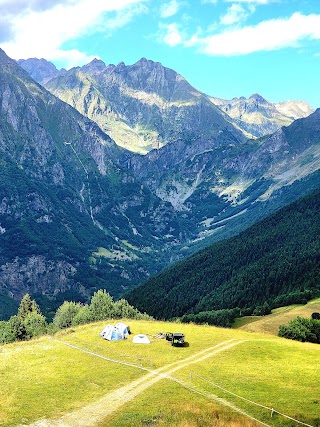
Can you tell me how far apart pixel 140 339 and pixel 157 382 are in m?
26.9

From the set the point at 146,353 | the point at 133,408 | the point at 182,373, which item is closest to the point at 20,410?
the point at 133,408

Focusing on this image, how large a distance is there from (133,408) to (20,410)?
1351cm

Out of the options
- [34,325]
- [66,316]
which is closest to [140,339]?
[34,325]

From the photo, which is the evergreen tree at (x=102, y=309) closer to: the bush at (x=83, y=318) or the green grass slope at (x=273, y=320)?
the bush at (x=83, y=318)

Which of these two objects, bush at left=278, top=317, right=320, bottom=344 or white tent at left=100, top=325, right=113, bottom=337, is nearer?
white tent at left=100, top=325, right=113, bottom=337

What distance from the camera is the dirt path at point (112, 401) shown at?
51.6 meters

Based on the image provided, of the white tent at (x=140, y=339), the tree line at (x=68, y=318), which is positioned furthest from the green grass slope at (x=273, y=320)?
the white tent at (x=140, y=339)

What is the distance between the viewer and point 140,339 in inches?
3622

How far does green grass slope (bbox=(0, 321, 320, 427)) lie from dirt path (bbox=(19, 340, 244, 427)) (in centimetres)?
12

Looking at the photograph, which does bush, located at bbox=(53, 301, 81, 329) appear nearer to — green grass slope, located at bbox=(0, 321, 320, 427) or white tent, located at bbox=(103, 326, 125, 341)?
green grass slope, located at bbox=(0, 321, 320, 427)

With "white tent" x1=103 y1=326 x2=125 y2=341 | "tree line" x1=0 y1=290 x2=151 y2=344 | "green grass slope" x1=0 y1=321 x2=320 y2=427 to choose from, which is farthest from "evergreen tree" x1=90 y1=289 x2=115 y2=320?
"white tent" x1=103 y1=326 x2=125 y2=341

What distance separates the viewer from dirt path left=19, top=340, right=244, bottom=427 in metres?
51.6

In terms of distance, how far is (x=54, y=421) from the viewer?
171 ft

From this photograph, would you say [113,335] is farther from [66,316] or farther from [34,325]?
[66,316]
